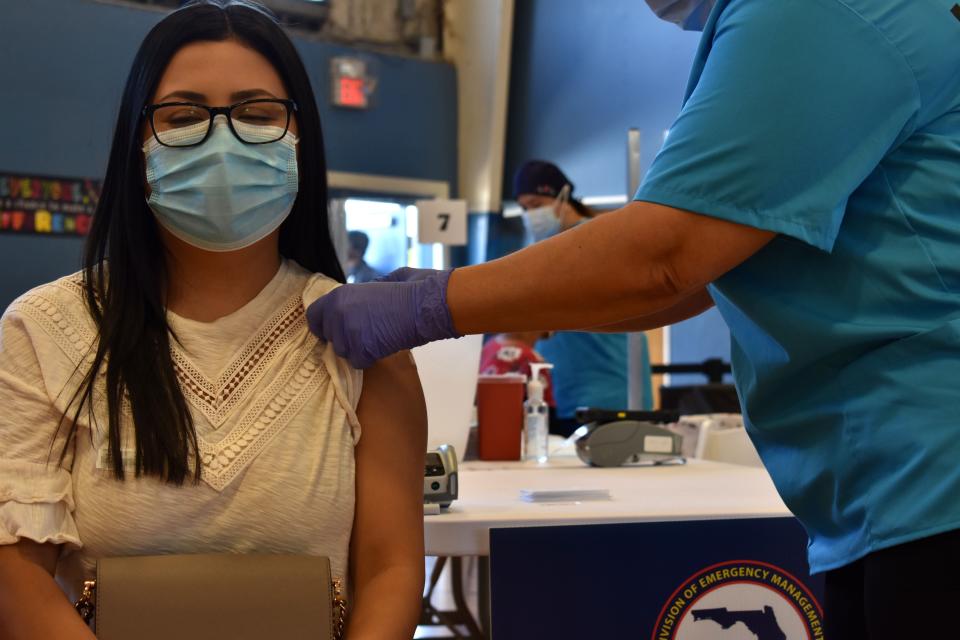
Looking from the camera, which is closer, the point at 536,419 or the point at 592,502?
the point at 592,502

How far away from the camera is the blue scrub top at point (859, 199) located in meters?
1.03

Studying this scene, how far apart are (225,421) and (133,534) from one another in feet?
0.57

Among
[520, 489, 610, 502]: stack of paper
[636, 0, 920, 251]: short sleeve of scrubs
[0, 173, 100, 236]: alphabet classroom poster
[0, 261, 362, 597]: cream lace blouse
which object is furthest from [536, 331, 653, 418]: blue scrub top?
[0, 173, 100, 236]: alphabet classroom poster

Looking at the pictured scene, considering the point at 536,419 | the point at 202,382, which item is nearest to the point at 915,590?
the point at 202,382

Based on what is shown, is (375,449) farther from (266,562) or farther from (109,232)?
(109,232)

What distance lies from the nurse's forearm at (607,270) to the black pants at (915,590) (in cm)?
34

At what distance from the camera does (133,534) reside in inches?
48.9

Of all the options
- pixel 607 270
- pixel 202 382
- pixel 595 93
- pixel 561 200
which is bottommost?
pixel 202 382

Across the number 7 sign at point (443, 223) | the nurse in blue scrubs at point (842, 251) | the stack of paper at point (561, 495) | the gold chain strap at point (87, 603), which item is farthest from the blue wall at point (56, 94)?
the nurse in blue scrubs at point (842, 251)

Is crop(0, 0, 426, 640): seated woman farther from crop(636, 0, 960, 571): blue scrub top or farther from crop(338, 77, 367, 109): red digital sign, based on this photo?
crop(338, 77, 367, 109): red digital sign

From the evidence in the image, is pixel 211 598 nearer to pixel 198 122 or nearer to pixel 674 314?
pixel 198 122

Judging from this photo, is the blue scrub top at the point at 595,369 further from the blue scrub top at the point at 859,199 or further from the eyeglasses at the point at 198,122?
the blue scrub top at the point at 859,199

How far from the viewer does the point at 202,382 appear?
1332mm

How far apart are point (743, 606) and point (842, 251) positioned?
80 cm
